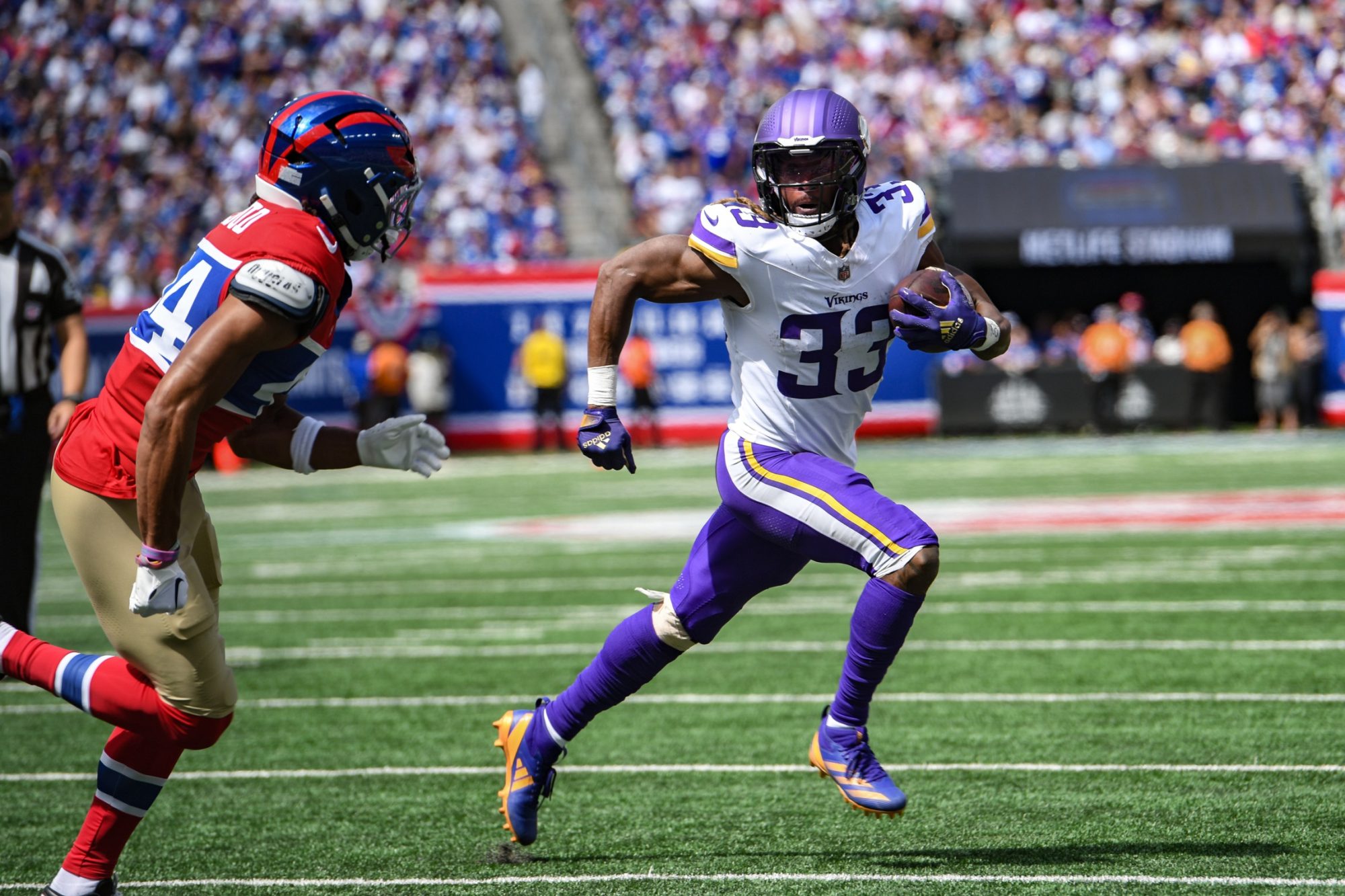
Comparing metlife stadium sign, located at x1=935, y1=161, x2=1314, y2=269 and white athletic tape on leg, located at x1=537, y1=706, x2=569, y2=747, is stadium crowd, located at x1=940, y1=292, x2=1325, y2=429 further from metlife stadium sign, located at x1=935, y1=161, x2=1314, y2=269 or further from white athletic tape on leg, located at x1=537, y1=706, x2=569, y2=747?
white athletic tape on leg, located at x1=537, y1=706, x2=569, y2=747

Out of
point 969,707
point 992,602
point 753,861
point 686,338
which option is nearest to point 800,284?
point 753,861

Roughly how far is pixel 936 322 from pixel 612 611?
15.5ft

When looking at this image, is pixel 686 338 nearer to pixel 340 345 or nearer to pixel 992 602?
pixel 340 345

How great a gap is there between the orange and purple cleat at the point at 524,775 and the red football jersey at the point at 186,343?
1.20m

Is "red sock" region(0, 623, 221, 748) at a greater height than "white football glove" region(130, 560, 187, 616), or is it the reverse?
"white football glove" region(130, 560, 187, 616)

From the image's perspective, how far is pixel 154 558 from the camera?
331 centimetres

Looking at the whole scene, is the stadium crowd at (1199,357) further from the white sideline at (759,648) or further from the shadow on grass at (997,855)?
the shadow on grass at (997,855)

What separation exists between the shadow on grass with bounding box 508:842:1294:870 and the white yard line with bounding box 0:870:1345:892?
13 centimetres

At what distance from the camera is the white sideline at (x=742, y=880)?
144 inches

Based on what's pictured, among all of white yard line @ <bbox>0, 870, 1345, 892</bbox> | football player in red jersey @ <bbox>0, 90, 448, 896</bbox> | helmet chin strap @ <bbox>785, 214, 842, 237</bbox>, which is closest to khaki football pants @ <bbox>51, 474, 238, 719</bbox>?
football player in red jersey @ <bbox>0, 90, 448, 896</bbox>

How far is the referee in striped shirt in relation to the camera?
5.96 metres

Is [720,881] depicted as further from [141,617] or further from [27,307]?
[27,307]

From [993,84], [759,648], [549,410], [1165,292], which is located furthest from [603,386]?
[993,84]

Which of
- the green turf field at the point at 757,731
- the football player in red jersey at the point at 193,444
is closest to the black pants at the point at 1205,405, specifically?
the green turf field at the point at 757,731
